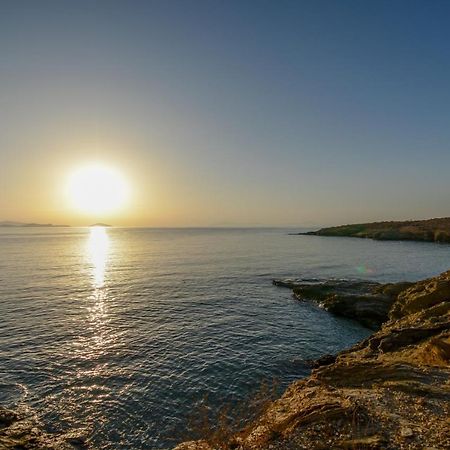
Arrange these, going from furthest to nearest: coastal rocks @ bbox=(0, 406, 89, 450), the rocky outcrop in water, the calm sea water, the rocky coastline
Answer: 1. the calm sea water
2. coastal rocks @ bbox=(0, 406, 89, 450)
3. the rocky coastline
4. the rocky outcrop in water

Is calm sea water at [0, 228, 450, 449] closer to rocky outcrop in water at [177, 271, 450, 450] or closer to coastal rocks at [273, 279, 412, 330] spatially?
coastal rocks at [273, 279, 412, 330]

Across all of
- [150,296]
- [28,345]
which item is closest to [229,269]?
[150,296]

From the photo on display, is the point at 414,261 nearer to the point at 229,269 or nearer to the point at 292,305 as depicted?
the point at 229,269

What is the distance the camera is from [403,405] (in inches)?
481

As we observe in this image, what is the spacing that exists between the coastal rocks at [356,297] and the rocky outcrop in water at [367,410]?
1772 centimetres

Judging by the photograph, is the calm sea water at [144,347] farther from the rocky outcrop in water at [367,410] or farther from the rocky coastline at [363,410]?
the rocky outcrop in water at [367,410]

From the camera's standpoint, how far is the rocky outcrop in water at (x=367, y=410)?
10.2m

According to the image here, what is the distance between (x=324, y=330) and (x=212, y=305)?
1473 cm

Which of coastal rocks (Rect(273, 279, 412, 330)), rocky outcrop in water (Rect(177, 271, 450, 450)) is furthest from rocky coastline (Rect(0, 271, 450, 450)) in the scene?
coastal rocks (Rect(273, 279, 412, 330))

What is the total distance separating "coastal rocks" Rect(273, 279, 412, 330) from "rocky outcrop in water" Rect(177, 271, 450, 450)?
17.7m

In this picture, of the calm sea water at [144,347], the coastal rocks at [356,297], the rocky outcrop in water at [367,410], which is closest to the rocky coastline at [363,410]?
the rocky outcrop in water at [367,410]

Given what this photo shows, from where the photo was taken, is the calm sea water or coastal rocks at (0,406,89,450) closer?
coastal rocks at (0,406,89,450)

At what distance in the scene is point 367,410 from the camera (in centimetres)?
1166

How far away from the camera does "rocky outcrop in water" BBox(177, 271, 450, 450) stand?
10.2 m
